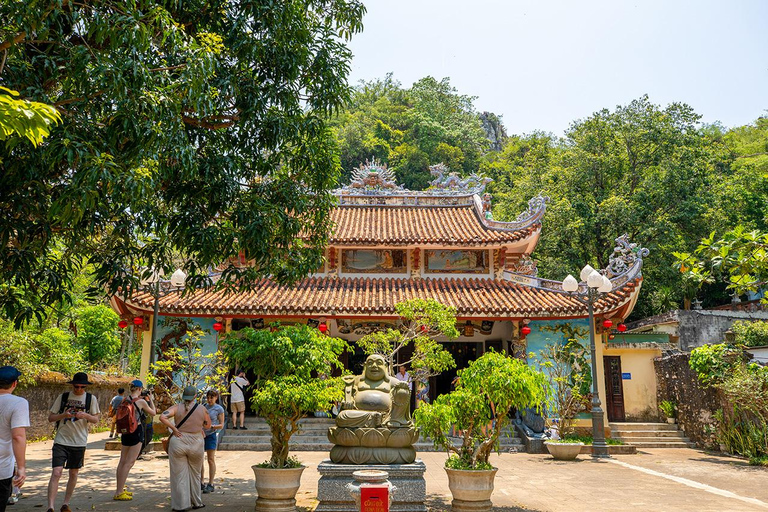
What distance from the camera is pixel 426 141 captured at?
42.6 metres

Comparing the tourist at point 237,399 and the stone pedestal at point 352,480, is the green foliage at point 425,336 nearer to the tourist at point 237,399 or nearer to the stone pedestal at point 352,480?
the tourist at point 237,399

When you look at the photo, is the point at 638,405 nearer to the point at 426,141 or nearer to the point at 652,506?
the point at 652,506

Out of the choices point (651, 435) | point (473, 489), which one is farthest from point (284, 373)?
point (651, 435)

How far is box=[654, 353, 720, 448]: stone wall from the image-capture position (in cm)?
1381

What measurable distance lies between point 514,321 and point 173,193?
10443 mm

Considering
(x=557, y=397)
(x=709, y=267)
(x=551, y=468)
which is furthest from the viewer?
(x=557, y=397)

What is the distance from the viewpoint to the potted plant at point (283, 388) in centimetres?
673

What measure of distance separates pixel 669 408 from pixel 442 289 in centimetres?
743

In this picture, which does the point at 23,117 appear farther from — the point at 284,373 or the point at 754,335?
the point at 754,335

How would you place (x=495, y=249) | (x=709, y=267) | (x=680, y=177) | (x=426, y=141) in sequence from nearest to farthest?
(x=709, y=267), (x=495, y=249), (x=680, y=177), (x=426, y=141)

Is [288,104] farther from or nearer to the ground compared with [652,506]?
farther from the ground

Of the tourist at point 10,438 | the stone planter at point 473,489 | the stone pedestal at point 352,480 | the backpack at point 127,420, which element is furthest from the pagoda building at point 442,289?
the tourist at point 10,438

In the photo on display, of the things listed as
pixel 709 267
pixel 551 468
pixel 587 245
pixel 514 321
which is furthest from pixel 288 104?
pixel 587 245

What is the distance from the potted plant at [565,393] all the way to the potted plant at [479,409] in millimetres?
5386
